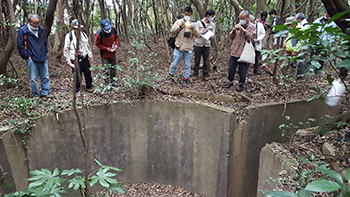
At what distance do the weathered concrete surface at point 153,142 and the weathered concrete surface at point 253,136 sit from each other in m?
0.23

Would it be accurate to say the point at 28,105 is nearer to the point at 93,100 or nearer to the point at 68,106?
the point at 68,106

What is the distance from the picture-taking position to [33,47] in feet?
14.8

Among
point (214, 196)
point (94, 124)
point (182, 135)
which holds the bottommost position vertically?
point (214, 196)

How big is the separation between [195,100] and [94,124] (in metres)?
2.19

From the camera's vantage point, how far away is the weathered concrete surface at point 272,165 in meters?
2.99

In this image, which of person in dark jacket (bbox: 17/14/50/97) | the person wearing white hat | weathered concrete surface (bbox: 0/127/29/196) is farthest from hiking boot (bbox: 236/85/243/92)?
weathered concrete surface (bbox: 0/127/29/196)

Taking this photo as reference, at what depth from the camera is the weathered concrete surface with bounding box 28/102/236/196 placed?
4.69 m

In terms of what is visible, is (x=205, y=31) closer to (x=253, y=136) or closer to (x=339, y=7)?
(x=253, y=136)

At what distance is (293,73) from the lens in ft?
20.5

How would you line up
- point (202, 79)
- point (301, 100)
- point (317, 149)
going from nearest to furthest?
1. point (317, 149)
2. point (301, 100)
3. point (202, 79)

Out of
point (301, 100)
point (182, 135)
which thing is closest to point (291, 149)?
point (301, 100)

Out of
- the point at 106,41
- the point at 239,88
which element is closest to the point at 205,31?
the point at 239,88

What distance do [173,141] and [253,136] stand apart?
172 cm

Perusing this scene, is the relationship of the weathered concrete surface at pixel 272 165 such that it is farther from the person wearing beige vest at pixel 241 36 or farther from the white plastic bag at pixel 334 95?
the person wearing beige vest at pixel 241 36
